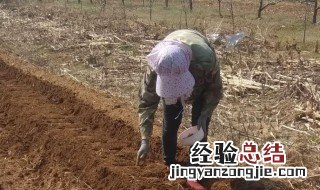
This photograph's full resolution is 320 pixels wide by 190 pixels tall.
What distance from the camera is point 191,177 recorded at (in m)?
4.07

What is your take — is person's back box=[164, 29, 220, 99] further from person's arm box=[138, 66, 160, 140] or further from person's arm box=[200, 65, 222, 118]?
person's arm box=[138, 66, 160, 140]

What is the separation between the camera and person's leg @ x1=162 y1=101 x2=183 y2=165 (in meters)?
3.68

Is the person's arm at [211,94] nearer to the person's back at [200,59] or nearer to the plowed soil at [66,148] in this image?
the person's back at [200,59]

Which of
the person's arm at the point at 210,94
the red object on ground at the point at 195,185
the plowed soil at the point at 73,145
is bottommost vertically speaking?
the plowed soil at the point at 73,145

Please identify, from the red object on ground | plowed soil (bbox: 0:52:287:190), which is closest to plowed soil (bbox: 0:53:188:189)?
plowed soil (bbox: 0:52:287:190)

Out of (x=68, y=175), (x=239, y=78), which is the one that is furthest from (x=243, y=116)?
(x=68, y=175)

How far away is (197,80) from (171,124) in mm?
471

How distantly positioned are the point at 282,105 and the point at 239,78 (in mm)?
1284

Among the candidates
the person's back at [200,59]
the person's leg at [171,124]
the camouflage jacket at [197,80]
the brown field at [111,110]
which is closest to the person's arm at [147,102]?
the camouflage jacket at [197,80]

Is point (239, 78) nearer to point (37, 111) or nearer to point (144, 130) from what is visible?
point (37, 111)

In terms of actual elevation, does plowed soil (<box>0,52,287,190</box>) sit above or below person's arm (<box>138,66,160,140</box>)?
below

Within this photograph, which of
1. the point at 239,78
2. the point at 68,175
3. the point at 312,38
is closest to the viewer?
the point at 68,175

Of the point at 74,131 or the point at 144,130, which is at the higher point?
the point at 144,130

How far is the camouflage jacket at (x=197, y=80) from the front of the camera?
136 inches
